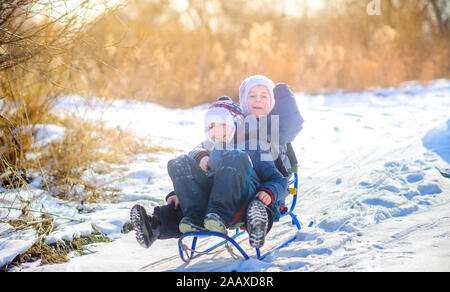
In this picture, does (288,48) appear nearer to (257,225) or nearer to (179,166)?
(179,166)

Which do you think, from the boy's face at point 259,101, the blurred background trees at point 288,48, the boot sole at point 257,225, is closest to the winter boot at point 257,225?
the boot sole at point 257,225

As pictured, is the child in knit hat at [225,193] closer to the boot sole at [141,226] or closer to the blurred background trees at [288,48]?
the boot sole at [141,226]

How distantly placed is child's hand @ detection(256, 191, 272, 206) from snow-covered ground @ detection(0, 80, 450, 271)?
351mm

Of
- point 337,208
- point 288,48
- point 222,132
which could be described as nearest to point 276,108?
point 222,132

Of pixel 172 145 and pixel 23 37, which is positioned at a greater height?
pixel 23 37

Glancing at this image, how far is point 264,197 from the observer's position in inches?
93.9

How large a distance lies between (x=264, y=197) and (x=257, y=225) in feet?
0.77

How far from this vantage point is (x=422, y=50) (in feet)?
38.8

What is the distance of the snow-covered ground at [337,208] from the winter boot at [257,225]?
0.17m

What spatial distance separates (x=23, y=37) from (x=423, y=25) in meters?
13.4

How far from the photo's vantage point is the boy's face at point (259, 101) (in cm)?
305

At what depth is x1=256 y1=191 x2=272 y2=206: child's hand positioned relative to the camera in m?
2.38
